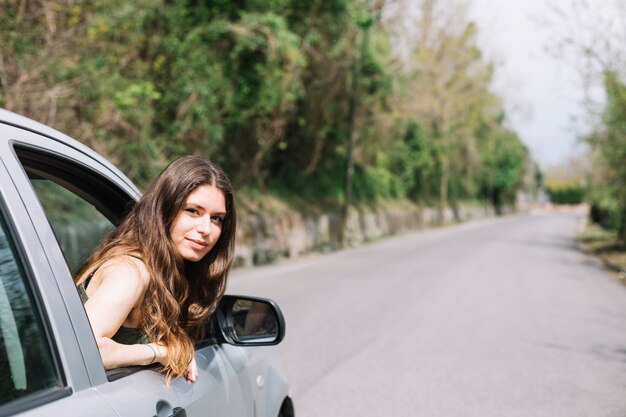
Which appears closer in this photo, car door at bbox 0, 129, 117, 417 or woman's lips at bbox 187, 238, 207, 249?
car door at bbox 0, 129, 117, 417

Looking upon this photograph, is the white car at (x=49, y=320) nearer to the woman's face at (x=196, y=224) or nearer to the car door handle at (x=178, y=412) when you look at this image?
the car door handle at (x=178, y=412)

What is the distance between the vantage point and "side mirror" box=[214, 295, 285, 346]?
2.52 m

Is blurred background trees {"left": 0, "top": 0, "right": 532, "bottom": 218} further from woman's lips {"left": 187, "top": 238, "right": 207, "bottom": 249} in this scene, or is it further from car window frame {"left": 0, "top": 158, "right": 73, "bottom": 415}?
car window frame {"left": 0, "top": 158, "right": 73, "bottom": 415}

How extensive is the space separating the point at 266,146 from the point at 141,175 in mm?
9048

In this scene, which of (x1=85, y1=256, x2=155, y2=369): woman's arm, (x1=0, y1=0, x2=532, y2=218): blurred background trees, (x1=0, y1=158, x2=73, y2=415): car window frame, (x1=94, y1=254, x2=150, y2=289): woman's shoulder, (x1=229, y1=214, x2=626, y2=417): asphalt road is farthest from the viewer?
(x1=0, y1=0, x2=532, y2=218): blurred background trees

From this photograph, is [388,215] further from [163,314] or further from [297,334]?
[163,314]

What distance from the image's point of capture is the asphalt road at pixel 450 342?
18.2 ft

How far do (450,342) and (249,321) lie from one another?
5.73 m

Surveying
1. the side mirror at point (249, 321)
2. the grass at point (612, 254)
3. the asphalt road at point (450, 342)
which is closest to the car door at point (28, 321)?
the side mirror at point (249, 321)

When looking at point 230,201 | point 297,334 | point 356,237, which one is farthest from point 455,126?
point 230,201

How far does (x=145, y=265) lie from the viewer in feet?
6.51

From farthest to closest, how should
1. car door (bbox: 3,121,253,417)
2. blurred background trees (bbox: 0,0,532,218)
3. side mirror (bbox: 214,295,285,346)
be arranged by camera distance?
blurred background trees (bbox: 0,0,532,218) → side mirror (bbox: 214,295,285,346) → car door (bbox: 3,121,253,417)

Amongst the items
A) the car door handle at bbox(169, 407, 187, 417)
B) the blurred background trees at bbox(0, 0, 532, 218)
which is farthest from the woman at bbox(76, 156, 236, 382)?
the blurred background trees at bbox(0, 0, 532, 218)

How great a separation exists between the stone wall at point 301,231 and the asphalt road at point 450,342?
11.6 feet
